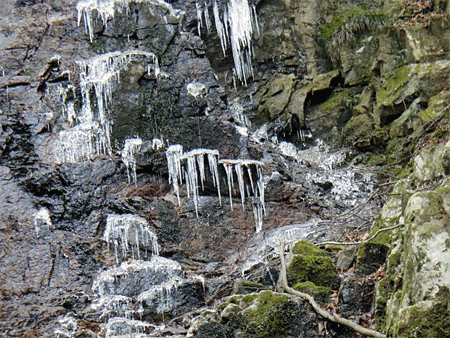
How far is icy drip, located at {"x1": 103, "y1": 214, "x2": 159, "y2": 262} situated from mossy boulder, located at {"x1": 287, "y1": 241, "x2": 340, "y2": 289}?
166 inches

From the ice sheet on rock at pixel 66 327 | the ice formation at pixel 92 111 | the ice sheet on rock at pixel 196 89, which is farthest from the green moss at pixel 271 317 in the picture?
the ice sheet on rock at pixel 196 89

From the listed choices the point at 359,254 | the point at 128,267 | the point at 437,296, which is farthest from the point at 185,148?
the point at 437,296

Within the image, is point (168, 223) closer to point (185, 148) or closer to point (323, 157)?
point (185, 148)

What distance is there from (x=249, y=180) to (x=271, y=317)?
6096 mm

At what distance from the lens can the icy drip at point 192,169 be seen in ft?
35.2

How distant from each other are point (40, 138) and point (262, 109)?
599cm

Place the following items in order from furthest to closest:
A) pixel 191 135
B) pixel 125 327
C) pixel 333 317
A: pixel 191 135 → pixel 125 327 → pixel 333 317

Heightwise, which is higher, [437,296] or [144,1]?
[144,1]

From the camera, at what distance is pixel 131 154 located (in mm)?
11023

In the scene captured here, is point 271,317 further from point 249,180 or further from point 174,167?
point 174,167

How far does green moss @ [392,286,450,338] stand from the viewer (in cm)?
367

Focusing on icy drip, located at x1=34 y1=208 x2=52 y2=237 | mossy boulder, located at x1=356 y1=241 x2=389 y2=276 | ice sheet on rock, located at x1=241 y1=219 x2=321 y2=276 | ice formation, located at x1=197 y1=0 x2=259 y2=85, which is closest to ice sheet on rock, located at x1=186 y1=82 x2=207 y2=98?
ice formation, located at x1=197 y1=0 x2=259 y2=85

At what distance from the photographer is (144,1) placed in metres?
13.1

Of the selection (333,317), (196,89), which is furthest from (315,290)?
(196,89)
